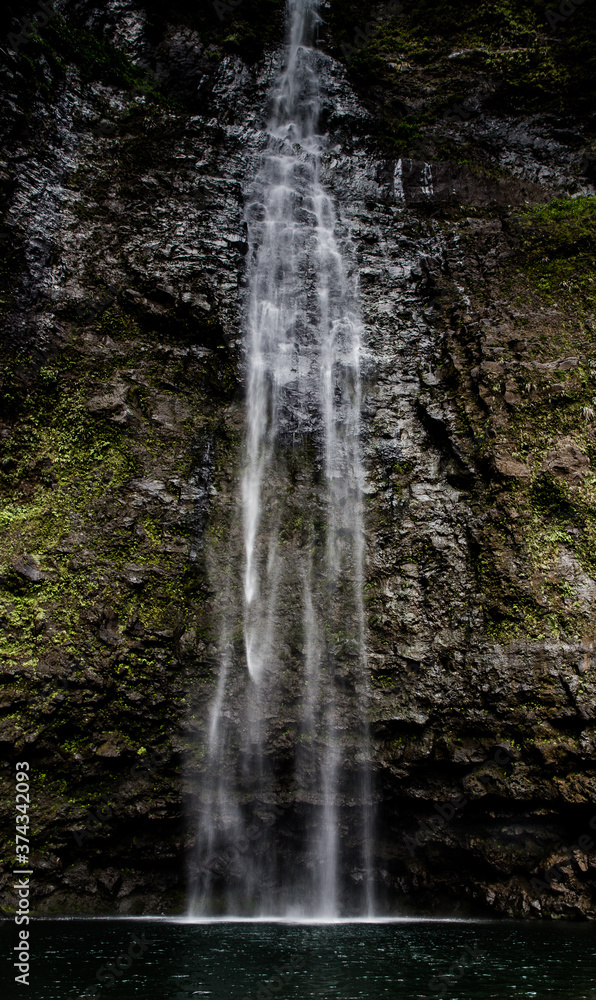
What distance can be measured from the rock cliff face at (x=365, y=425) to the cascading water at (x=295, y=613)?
327 mm

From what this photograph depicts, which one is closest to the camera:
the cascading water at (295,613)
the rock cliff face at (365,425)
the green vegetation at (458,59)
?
the rock cliff face at (365,425)

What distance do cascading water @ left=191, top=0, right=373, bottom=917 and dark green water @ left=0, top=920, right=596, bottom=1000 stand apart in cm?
93

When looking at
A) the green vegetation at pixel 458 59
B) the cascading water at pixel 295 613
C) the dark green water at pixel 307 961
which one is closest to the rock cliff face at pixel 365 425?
the green vegetation at pixel 458 59

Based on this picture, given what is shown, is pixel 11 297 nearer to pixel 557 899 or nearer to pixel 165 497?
pixel 165 497

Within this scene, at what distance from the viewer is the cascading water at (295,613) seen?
838 cm

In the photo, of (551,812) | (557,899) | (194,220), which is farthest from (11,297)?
(557,899)

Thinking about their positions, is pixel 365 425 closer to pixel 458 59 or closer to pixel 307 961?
pixel 307 961

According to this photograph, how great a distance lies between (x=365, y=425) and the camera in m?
10.9

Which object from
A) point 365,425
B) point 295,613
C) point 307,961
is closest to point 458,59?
point 365,425

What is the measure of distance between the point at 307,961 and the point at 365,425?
315 inches

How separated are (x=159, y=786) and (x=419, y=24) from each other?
756 inches

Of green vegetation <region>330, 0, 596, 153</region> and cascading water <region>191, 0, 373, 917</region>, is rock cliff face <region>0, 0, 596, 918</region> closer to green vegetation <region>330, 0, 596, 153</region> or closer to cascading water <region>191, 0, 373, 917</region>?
green vegetation <region>330, 0, 596, 153</region>

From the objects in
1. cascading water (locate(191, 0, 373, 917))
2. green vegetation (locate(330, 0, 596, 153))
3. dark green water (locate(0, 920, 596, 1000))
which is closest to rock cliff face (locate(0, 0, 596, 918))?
green vegetation (locate(330, 0, 596, 153))

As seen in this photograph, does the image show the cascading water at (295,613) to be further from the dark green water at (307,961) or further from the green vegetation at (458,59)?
the green vegetation at (458,59)
